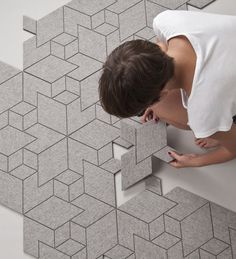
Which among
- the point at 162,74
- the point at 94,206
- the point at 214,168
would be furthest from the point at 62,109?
the point at 162,74

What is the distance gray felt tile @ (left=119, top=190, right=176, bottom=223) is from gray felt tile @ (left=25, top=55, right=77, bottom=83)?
0.49 m

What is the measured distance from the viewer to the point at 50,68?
1407mm

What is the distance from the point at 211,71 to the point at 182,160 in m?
0.47

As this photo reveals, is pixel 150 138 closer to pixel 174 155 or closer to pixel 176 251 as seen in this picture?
pixel 174 155

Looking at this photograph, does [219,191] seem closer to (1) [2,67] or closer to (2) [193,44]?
(2) [193,44]

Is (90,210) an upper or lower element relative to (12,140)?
lower

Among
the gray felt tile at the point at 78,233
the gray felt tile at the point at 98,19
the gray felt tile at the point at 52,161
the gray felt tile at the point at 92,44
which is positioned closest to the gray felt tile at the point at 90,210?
the gray felt tile at the point at 78,233

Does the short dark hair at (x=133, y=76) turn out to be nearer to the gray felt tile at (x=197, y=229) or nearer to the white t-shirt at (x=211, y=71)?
the white t-shirt at (x=211, y=71)

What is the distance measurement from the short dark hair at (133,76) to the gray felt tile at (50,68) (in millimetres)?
629

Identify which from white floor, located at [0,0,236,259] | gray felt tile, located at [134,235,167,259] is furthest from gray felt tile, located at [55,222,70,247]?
gray felt tile, located at [134,235,167,259]

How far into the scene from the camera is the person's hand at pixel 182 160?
1.23m

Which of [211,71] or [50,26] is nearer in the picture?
[211,71]

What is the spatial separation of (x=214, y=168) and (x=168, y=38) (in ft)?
1.78

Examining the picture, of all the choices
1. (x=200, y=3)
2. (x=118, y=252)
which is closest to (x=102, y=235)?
(x=118, y=252)
